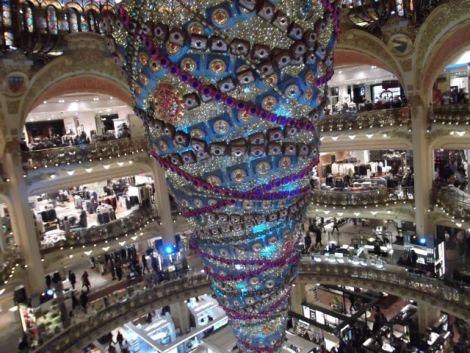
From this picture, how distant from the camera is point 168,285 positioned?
15586 millimetres

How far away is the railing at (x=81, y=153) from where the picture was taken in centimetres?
1470

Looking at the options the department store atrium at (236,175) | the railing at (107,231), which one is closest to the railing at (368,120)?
the department store atrium at (236,175)

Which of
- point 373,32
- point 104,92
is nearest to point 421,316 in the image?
point 373,32

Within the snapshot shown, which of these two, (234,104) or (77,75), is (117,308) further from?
(234,104)

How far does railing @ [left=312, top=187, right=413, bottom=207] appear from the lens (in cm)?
1688

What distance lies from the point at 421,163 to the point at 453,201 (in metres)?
1.79

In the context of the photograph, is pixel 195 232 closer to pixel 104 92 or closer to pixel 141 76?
pixel 141 76

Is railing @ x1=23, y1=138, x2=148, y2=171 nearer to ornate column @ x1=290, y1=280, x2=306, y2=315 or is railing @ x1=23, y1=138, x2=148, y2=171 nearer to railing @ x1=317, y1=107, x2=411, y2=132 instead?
railing @ x1=317, y1=107, x2=411, y2=132

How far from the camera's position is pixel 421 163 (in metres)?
15.3

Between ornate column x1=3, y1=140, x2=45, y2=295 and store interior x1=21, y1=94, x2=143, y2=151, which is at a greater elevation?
store interior x1=21, y1=94, x2=143, y2=151

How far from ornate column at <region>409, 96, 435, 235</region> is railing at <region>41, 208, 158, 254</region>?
11.3m

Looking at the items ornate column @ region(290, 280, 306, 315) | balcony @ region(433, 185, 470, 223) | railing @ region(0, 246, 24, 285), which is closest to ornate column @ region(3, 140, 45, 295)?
railing @ region(0, 246, 24, 285)

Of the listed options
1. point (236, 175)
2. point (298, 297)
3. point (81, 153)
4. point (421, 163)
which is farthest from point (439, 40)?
point (236, 175)

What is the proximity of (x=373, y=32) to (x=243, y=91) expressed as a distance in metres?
15.8
